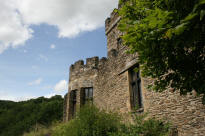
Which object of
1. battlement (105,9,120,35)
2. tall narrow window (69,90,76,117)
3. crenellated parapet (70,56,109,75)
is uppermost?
battlement (105,9,120,35)

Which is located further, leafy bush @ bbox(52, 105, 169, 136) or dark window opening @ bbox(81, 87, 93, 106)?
dark window opening @ bbox(81, 87, 93, 106)

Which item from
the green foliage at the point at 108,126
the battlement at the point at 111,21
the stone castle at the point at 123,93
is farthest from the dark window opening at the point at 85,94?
the green foliage at the point at 108,126

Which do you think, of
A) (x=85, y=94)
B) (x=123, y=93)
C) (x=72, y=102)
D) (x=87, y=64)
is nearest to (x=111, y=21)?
(x=87, y=64)

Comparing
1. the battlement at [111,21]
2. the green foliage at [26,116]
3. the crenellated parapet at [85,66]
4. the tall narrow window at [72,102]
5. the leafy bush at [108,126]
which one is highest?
the battlement at [111,21]

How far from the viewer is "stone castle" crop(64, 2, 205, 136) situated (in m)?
4.67

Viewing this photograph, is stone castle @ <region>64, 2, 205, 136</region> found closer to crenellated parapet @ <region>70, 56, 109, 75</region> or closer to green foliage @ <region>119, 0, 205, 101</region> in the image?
crenellated parapet @ <region>70, 56, 109, 75</region>

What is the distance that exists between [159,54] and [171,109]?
3.03 meters

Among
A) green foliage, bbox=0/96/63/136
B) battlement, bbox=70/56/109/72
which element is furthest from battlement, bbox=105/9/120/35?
green foliage, bbox=0/96/63/136

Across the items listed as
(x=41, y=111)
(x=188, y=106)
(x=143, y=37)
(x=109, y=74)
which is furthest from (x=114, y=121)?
(x=41, y=111)

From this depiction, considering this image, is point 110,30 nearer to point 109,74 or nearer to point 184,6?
point 109,74

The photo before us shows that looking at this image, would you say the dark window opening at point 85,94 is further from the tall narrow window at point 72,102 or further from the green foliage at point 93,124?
the green foliage at point 93,124

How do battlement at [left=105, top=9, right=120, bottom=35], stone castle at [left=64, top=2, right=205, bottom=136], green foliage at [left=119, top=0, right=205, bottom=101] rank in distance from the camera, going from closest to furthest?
green foliage at [left=119, top=0, right=205, bottom=101] < stone castle at [left=64, top=2, right=205, bottom=136] < battlement at [left=105, top=9, right=120, bottom=35]

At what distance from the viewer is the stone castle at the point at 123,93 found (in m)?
4.67

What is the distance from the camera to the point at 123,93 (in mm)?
7844
